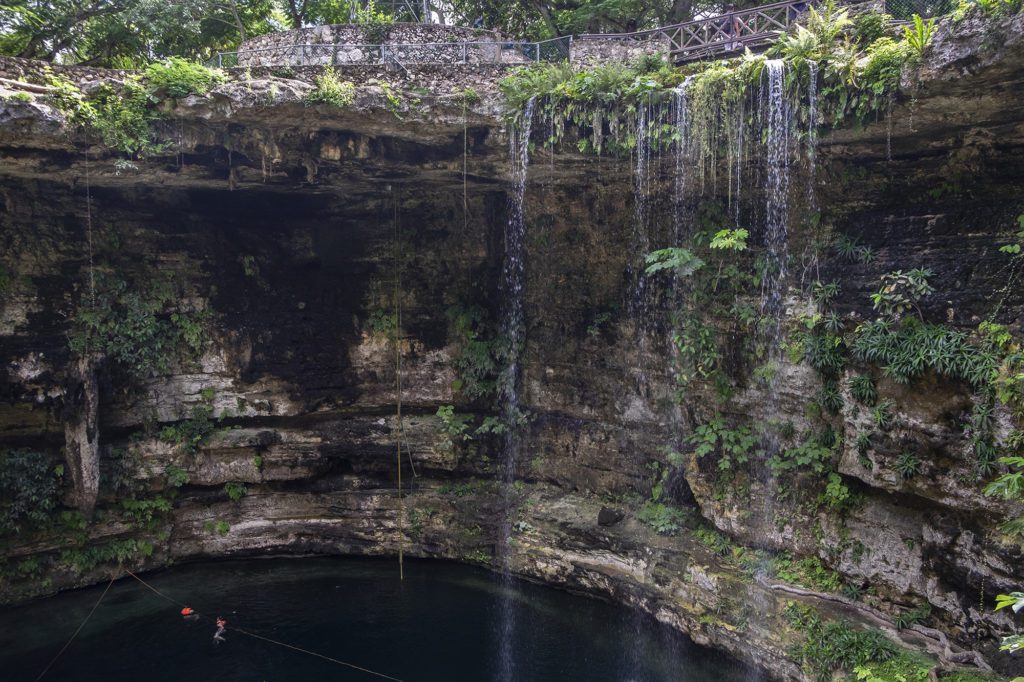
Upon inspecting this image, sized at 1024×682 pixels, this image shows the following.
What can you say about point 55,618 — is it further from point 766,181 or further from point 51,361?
point 766,181

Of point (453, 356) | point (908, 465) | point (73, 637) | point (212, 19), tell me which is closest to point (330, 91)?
point (453, 356)

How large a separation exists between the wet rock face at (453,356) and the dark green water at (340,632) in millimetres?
498

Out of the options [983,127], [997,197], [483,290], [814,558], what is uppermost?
[983,127]

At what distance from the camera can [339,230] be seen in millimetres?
13922

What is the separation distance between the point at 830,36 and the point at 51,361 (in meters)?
13.0

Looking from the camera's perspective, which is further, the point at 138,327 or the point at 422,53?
the point at 138,327

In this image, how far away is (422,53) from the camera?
10695 mm

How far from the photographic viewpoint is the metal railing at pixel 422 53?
10508 mm

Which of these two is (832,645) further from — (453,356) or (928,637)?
(453,356)

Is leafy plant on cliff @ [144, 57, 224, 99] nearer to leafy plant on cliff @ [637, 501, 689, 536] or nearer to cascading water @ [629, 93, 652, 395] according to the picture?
cascading water @ [629, 93, 652, 395]

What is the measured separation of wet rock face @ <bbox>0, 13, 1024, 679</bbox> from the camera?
27.5ft

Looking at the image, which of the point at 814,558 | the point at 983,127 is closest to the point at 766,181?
the point at 983,127

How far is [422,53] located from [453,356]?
5902mm

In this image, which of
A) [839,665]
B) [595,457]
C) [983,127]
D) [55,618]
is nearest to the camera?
[983,127]
